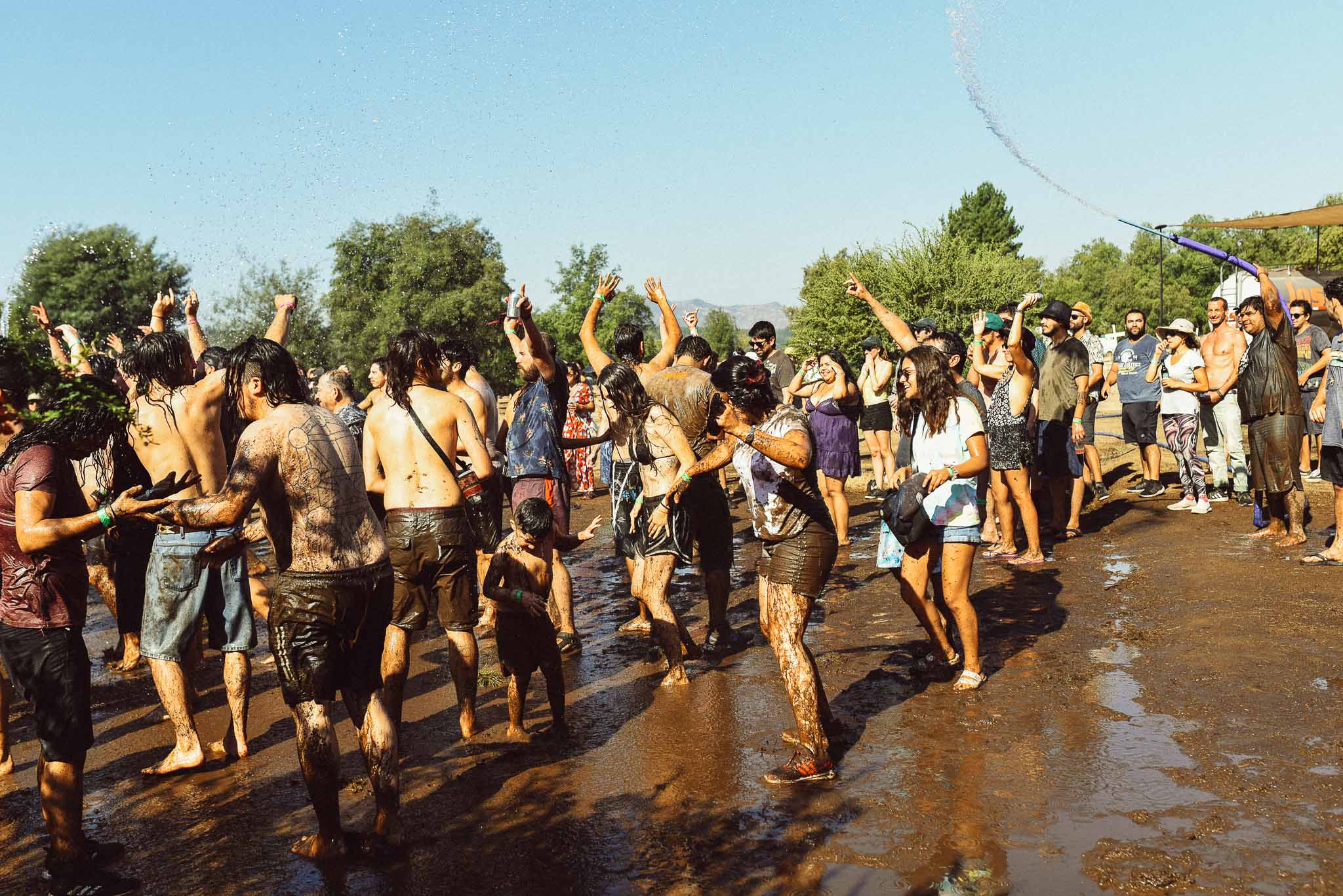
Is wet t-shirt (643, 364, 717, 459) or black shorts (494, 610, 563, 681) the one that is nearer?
black shorts (494, 610, 563, 681)

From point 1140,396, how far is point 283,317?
9606 millimetres

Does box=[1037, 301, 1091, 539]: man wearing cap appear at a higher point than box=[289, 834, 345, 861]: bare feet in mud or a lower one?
higher

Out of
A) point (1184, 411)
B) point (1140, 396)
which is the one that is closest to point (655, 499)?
point (1184, 411)

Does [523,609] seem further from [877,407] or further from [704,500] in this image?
[877,407]

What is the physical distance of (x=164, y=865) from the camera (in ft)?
13.9

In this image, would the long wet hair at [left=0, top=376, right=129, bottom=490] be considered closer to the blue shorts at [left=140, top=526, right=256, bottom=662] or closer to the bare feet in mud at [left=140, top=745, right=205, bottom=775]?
the blue shorts at [left=140, top=526, right=256, bottom=662]

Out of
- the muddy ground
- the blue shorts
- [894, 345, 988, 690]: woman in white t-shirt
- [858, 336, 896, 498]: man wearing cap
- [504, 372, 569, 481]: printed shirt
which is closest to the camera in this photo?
the muddy ground

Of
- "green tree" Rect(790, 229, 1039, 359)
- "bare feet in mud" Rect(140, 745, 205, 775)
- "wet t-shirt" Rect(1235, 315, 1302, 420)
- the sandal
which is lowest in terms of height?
the sandal

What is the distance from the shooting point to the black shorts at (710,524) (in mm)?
6969

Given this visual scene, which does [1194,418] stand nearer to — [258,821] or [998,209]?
[258,821]

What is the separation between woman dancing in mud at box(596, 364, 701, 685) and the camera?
247 inches

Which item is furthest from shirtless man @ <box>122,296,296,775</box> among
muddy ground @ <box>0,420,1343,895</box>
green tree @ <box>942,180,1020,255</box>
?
green tree @ <box>942,180,1020,255</box>

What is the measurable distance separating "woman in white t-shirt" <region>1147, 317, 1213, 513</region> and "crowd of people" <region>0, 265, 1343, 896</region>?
1500 millimetres

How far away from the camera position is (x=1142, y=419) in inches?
476
